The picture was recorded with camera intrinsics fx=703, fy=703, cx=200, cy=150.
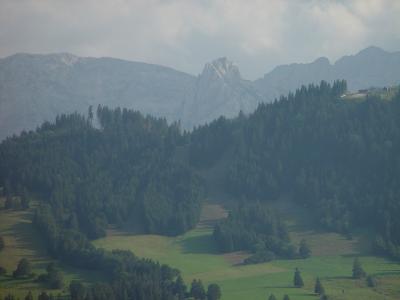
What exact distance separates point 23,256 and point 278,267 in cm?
6217

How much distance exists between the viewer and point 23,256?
172 m

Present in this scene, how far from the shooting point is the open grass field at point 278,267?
139750 millimetres

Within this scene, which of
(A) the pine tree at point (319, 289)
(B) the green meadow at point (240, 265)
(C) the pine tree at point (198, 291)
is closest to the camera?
(A) the pine tree at point (319, 289)

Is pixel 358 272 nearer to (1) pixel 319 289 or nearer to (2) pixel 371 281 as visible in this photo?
(2) pixel 371 281

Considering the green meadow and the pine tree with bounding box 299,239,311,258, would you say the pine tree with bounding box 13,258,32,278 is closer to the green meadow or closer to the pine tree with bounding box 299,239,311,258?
the green meadow

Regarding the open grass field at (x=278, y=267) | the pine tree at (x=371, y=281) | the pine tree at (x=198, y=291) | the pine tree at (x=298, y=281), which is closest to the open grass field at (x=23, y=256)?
the open grass field at (x=278, y=267)

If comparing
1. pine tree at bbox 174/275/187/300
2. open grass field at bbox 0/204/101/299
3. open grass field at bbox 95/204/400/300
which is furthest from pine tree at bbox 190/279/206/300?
open grass field at bbox 0/204/101/299

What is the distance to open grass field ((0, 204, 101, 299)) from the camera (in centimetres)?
14550

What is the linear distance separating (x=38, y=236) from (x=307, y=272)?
74291 mm

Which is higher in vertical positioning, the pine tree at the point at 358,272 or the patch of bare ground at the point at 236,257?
the patch of bare ground at the point at 236,257

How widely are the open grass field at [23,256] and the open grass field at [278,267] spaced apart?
18.4 meters

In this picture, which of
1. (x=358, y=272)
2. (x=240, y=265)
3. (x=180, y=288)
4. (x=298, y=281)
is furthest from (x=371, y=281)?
(x=240, y=265)

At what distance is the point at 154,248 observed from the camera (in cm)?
18900

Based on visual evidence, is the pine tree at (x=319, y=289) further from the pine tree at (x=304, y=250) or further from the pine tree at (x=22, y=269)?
the pine tree at (x=22, y=269)
